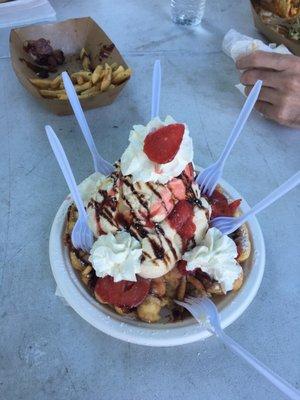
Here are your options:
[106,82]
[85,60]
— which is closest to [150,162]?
[106,82]

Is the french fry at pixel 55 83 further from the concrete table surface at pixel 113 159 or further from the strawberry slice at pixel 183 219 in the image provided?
the strawberry slice at pixel 183 219

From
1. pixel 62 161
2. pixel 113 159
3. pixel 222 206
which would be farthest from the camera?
pixel 113 159

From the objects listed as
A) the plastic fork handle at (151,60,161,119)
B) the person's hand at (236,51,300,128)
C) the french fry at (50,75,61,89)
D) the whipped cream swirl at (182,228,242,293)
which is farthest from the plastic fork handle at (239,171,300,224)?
the french fry at (50,75,61,89)

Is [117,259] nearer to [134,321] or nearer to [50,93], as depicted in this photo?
[134,321]

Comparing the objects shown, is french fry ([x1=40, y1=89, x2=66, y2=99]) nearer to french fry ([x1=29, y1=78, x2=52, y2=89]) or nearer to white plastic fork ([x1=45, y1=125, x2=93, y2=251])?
french fry ([x1=29, y1=78, x2=52, y2=89])

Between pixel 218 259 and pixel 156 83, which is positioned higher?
pixel 156 83

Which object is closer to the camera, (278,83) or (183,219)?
(183,219)

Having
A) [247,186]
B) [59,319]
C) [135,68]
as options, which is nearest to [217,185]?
[247,186]

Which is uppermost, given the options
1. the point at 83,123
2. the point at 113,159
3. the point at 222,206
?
the point at 83,123
